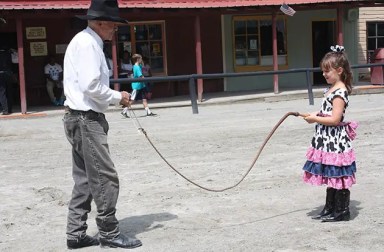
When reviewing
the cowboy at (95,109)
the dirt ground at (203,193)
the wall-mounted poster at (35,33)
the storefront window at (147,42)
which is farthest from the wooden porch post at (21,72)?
the cowboy at (95,109)

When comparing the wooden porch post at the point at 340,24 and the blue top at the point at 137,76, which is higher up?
the wooden porch post at the point at 340,24

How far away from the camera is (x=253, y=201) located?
21.4 ft

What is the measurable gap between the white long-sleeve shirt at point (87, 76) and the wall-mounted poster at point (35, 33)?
48.3 feet

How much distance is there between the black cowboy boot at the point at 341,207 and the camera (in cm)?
566

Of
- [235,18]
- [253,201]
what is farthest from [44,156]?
[235,18]

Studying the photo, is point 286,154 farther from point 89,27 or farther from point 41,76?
point 41,76

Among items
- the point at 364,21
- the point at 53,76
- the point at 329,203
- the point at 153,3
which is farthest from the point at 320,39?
the point at 329,203

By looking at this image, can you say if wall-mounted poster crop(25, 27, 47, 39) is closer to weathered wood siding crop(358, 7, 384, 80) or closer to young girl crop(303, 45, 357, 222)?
weathered wood siding crop(358, 7, 384, 80)

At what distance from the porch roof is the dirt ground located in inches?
221

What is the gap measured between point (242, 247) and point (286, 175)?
283 centimetres

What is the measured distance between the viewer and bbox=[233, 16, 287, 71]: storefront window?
2180 cm

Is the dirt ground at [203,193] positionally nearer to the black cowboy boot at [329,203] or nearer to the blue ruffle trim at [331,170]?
the black cowboy boot at [329,203]

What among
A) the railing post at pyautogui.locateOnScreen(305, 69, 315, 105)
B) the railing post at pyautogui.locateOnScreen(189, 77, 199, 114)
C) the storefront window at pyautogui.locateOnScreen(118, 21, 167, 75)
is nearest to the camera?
the railing post at pyautogui.locateOnScreen(189, 77, 199, 114)

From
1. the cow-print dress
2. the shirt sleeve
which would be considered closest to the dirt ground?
the cow-print dress
